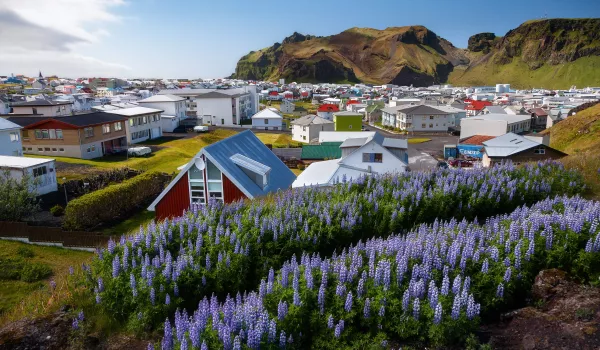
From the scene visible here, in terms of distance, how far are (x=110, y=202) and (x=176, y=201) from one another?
9871 mm

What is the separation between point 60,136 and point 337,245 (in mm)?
49568

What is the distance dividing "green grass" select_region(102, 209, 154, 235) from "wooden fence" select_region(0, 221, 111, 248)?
9.71 ft

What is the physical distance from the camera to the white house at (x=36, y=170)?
34500 mm

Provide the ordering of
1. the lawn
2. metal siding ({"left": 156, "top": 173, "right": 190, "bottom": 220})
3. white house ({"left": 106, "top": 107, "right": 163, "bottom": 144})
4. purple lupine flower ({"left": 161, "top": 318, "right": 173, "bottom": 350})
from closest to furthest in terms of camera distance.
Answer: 1. purple lupine flower ({"left": 161, "top": 318, "right": 173, "bottom": 350})
2. the lawn
3. metal siding ({"left": 156, "top": 173, "right": 190, "bottom": 220})
4. white house ({"left": 106, "top": 107, "right": 163, "bottom": 144})

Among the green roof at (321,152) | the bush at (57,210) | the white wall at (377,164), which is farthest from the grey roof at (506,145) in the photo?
the bush at (57,210)

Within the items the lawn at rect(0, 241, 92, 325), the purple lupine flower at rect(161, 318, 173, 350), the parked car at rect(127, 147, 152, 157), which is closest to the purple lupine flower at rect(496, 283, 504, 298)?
the purple lupine flower at rect(161, 318, 173, 350)

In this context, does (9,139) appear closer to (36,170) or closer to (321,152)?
(36,170)

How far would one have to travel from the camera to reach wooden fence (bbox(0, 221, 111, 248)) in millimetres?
25891

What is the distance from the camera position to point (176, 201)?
24547mm

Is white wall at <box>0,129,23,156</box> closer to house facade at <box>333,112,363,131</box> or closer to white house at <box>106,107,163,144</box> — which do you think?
white house at <box>106,107,163,144</box>

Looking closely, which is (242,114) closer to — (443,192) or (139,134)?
(139,134)

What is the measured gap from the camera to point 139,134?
6644cm

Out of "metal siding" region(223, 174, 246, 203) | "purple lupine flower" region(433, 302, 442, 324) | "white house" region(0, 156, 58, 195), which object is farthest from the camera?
"white house" region(0, 156, 58, 195)

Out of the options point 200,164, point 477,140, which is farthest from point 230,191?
point 477,140
